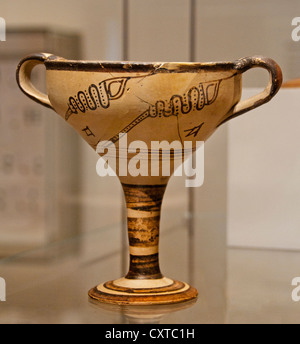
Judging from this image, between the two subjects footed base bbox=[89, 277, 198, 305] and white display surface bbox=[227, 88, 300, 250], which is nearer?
footed base bbox=[89, 277, 198, 305]

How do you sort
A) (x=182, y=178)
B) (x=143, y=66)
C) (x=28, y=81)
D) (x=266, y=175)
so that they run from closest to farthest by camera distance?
(x=143, y=66) < (x=28, y=81) < (x=266, y=175) < (x=182, y=178)

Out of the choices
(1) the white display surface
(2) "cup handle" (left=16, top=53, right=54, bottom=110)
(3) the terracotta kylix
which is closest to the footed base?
(3) the terracotta kylix

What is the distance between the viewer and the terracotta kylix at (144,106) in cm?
61

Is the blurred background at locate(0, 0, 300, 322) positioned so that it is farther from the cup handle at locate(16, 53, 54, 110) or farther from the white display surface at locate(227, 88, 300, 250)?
the cup handle at locate(16, 53, 54, 110)

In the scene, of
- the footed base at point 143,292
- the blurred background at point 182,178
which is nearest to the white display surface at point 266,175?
the blurred background at point 182,178

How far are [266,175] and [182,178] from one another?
1.47 feet

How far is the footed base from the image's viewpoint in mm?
677

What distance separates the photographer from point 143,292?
686 mm

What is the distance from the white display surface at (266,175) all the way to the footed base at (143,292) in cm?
32

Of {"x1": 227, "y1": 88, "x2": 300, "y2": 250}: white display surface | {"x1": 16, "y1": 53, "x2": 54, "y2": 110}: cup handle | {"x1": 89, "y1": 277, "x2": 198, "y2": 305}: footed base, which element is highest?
{"x1": 16, "y1": 53, "x2": 54, "y2": 110}: cup handle

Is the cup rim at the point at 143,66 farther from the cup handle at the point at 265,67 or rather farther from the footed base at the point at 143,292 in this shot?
the footed base at the point at 143,292

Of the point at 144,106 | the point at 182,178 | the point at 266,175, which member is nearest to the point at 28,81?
the point at 144,106

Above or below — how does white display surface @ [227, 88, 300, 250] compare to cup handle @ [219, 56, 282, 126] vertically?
below

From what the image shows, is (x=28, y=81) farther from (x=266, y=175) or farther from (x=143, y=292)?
(x=266, y=175)
